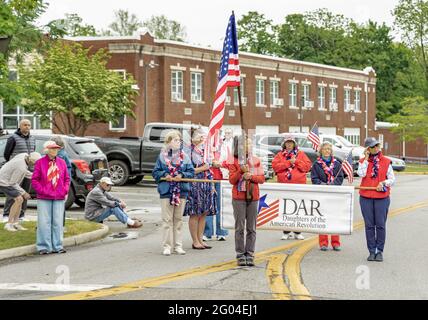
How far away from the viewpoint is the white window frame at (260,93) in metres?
59.2

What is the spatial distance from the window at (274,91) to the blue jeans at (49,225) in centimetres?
4714

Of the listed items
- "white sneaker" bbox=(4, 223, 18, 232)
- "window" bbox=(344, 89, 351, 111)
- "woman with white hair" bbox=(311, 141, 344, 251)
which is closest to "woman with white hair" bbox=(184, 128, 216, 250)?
"woman with white hair" bbox=(311, 141, 344, 251)

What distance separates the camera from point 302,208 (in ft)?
45.1

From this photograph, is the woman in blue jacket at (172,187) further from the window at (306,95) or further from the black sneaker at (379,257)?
the window at (306,95)

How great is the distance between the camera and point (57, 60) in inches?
1583

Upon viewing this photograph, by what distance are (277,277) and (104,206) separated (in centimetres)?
764

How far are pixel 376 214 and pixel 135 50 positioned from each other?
3721 centimetres

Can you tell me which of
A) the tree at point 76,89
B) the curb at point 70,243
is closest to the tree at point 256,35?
the tree at point 76,89

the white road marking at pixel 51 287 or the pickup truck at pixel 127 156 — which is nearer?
the white road marking at pixel 51 287

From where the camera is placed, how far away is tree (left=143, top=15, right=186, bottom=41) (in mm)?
100275

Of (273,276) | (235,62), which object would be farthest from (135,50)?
(273,276)

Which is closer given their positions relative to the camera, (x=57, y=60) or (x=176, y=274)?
(x=176, y=274)
